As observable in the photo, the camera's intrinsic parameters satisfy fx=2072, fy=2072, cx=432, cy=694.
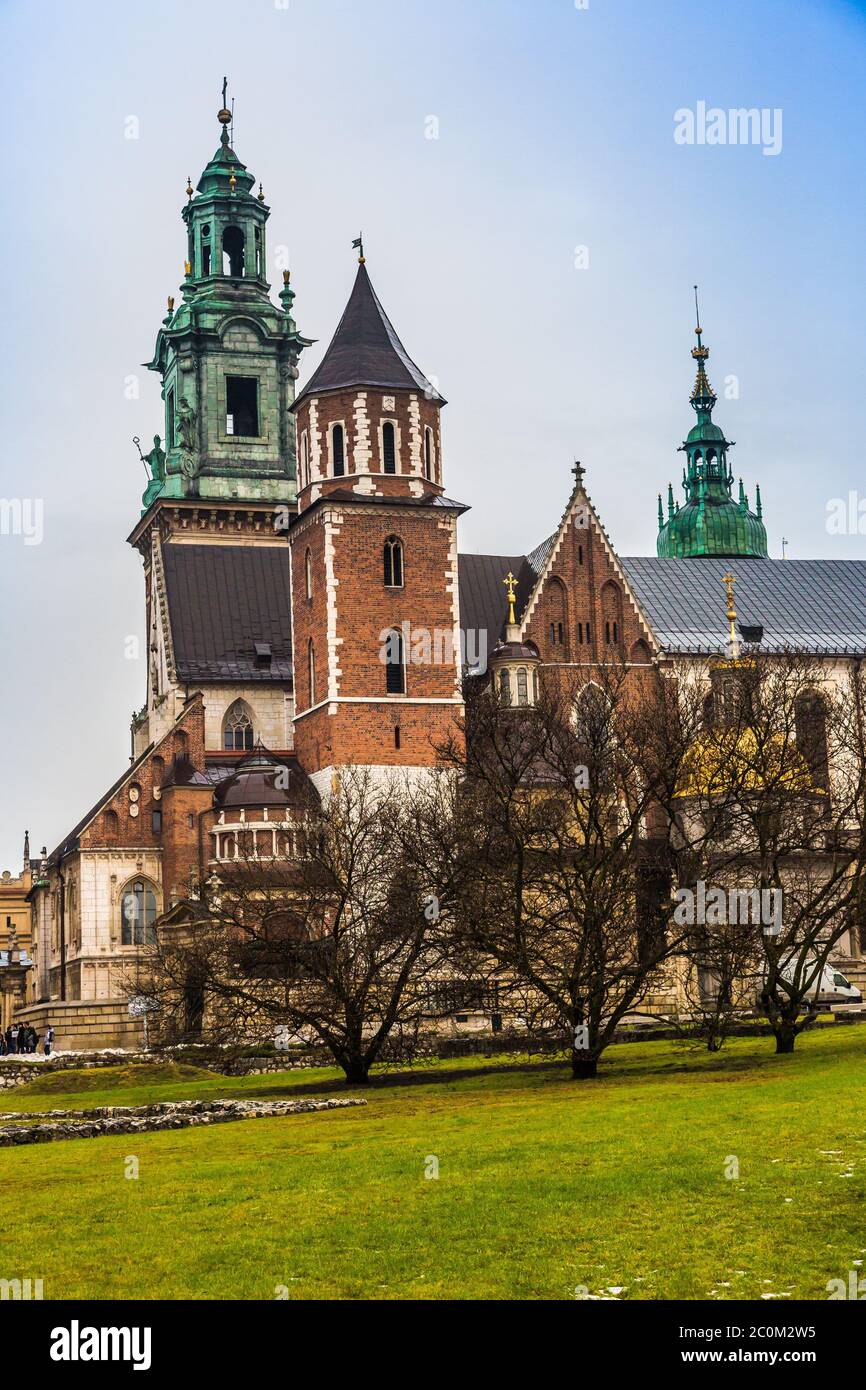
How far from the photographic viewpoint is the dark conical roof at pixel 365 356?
253 feet

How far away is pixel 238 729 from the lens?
3351 inches

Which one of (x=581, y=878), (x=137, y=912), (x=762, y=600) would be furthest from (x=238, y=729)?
(x=581, y=878)

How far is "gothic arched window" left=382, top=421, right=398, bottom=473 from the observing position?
3041 inches

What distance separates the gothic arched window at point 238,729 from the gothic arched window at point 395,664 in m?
10.7

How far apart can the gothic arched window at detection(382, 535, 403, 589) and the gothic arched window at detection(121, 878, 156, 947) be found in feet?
51.2

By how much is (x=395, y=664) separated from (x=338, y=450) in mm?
8401

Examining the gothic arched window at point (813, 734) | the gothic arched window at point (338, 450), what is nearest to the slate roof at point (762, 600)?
the gothic arched window at point (338, 450)

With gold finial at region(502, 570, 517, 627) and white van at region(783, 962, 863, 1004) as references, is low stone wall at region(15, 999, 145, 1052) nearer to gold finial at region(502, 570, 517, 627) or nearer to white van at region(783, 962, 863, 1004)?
gold finial at region(502, 570, 517, 627)

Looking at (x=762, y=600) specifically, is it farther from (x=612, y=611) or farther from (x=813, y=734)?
(x=813, y=734)

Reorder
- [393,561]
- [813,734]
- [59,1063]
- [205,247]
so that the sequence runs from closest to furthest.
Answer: [813,734] < [59,1063] < [393,561] < [205,247]

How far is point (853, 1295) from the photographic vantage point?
18016 mm

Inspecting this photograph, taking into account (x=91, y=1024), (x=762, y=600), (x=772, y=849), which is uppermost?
(x=762, y=600)

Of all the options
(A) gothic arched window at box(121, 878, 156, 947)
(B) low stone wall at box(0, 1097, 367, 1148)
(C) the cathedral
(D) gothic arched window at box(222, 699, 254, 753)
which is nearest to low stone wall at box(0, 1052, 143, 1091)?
(C) the cathedral

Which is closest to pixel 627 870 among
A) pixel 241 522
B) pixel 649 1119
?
pixel 649 1119
